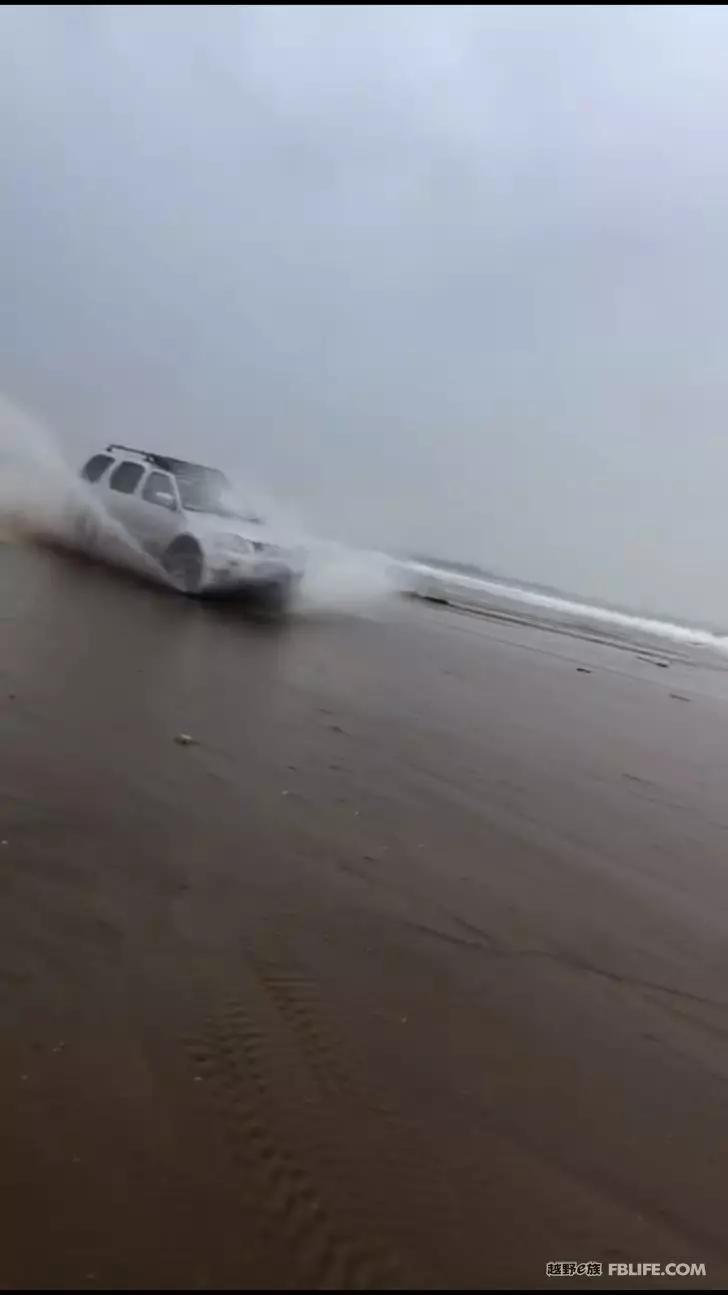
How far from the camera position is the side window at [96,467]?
1576cm

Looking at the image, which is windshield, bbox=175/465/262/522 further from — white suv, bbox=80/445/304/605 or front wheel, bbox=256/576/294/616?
front wheel, bbox=256/576/294/616

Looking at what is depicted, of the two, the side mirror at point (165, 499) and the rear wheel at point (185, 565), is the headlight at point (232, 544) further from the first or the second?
the side mirror at point (165, 499)

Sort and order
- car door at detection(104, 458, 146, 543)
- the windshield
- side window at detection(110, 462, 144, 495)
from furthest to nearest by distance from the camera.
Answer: side window at detection(110, 462, 144, 495) < car door at detection(104, 458, 146, 543) < the windshield

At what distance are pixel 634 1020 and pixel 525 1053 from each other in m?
0.61

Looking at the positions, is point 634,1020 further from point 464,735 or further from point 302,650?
point 302,650

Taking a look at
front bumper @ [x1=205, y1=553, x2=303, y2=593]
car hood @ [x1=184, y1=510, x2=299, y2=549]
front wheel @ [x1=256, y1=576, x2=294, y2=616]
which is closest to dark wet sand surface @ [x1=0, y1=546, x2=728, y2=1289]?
front bumper @ [x1=205, y1=553, x2=303, y2=593]

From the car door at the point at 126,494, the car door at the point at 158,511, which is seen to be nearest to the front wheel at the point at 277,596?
the car door at the point at 158,511

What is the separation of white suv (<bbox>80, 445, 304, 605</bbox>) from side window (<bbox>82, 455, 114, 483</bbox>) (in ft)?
0.08

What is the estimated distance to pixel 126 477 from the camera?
1515 cm

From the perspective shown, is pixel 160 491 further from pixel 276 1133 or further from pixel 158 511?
pixel 276 1133

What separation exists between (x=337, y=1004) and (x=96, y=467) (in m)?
14.2

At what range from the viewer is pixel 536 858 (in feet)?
16.8

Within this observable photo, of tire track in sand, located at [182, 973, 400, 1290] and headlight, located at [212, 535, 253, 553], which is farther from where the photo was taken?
headlight, located at [212, 535, 253, 553]

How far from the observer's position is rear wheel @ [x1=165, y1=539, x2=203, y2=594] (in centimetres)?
1359
